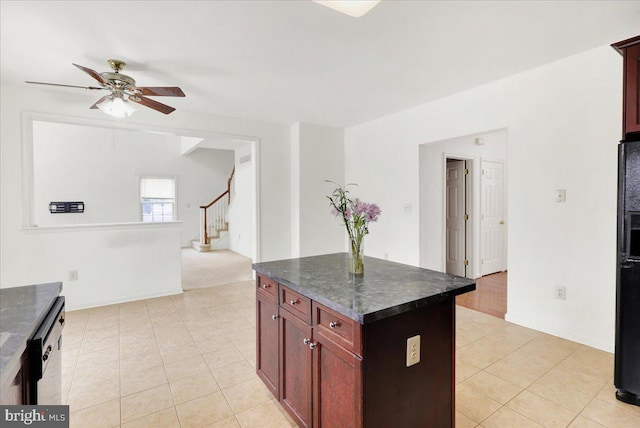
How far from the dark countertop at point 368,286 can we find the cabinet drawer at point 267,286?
6cm

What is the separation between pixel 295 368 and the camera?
180 cm

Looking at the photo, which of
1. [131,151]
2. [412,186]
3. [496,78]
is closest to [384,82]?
[496,78]

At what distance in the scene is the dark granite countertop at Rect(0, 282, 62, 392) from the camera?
97 cm

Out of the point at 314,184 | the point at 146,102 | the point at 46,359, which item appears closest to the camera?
the point at 46,359

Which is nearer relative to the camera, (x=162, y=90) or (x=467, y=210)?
(x=162, y=90)

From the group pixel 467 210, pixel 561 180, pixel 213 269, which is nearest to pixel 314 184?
pixel 467 210

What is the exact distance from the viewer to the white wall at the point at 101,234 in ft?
11.6

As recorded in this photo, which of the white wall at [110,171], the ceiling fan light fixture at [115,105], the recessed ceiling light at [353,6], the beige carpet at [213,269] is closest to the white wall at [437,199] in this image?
the beige carpet at [213,269]

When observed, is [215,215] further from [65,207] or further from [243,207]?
[65,207]

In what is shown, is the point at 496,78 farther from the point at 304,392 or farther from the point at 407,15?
the point at 304,392

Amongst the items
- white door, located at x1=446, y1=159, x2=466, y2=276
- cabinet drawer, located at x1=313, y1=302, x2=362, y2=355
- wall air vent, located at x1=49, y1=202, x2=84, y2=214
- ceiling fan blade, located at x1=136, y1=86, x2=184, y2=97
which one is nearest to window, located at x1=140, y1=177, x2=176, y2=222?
wall air vent, located at x1=49, y1=202, x2=84, y2=214

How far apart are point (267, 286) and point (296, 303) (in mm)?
407

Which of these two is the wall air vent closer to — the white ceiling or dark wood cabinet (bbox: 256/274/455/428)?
the white ceiling

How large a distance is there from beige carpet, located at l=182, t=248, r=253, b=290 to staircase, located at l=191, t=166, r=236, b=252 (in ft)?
1.02
